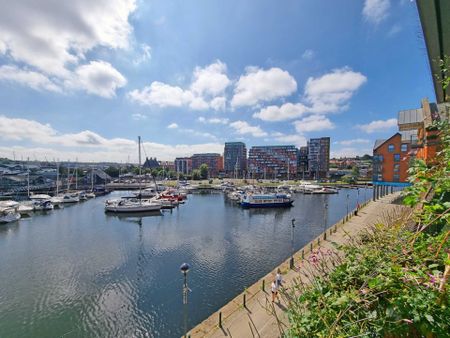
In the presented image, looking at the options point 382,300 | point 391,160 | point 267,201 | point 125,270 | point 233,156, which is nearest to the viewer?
point 382,300

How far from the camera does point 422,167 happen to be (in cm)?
255

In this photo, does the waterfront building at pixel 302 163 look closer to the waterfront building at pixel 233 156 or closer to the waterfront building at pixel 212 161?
the waterfront building at pixel 233 156

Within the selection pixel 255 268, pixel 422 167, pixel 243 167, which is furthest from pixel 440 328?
pixel 243 167

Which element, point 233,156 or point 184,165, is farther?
point 184,165

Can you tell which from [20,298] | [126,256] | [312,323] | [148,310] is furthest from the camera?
[126,256]

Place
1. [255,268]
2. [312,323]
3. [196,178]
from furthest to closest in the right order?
[196,178] < [255,268] < [312,323]

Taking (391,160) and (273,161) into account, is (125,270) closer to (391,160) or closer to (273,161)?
(391,160)

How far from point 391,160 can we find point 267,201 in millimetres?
24019

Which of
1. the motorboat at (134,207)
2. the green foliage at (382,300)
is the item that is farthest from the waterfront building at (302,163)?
the green foliage at (382,300)

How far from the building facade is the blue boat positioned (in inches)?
699

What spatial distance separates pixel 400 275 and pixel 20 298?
2034 centimetres

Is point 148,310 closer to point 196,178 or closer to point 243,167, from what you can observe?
point 196,178

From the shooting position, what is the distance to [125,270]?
56.1 ft

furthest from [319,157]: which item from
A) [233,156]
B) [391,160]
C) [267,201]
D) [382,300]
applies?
[382,300]
